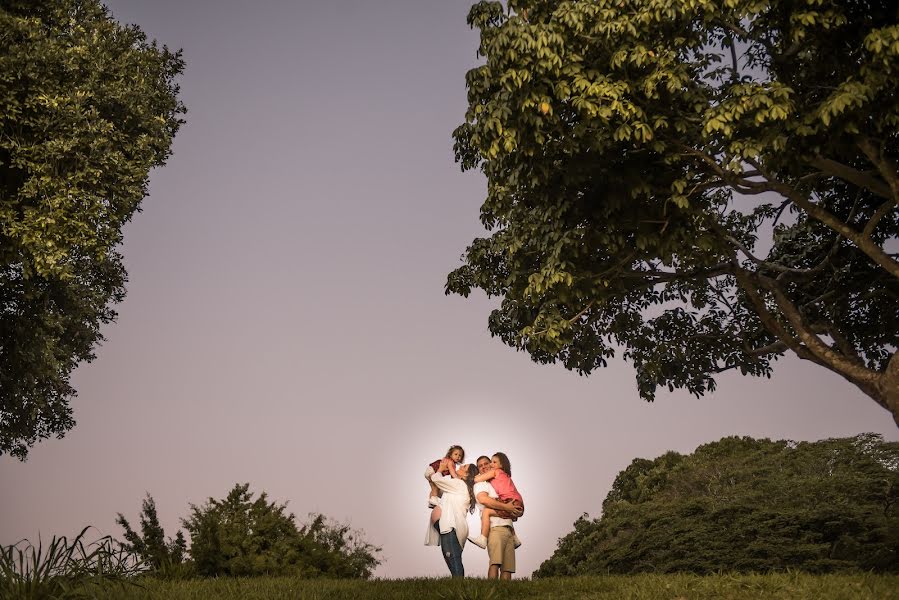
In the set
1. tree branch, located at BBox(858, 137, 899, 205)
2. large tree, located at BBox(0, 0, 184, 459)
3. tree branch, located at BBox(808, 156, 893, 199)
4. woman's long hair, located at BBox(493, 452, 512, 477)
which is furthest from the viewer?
large tree, located at BBox(0, 0, 184, 459)

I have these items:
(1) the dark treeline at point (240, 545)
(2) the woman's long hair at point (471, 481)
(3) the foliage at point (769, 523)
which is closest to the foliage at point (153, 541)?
(1) the dark treeline at point (240, 545)

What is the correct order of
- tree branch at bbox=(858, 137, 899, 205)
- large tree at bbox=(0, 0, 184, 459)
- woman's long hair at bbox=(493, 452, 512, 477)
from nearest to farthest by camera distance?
tree branch at bbox=(858, 137, 899, 205) → woman's long hair at bbox=(493, 452, 512, 477) → large tree at bbox=(0, 0, 184, 459)

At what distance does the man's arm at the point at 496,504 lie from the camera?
13.6 metres

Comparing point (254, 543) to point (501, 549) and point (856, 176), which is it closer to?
point (501, 549)

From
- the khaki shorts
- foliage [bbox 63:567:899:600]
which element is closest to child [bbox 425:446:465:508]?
the khaki shorts

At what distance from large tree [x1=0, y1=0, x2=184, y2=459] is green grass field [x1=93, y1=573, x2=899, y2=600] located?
911 cm

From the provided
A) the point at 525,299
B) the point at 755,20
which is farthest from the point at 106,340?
the point at 755,20

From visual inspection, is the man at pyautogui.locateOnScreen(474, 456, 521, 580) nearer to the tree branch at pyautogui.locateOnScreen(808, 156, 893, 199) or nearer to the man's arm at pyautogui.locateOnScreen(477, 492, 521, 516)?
the man's arm at pyautogui.locateOnScreen(477, 492, 521, 516)

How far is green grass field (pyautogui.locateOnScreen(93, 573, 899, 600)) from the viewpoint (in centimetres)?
991

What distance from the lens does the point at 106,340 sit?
24.3 meters

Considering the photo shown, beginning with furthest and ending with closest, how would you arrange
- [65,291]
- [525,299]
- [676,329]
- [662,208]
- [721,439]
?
[721,439]
[65,291]
[676,329]
[525,299]
[662,208]

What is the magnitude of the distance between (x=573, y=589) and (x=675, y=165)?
23.7 feet

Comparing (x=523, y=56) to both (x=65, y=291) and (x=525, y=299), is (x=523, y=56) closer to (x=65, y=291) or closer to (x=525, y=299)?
(x=525, y=299)

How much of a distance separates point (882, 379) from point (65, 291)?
18617 mm
